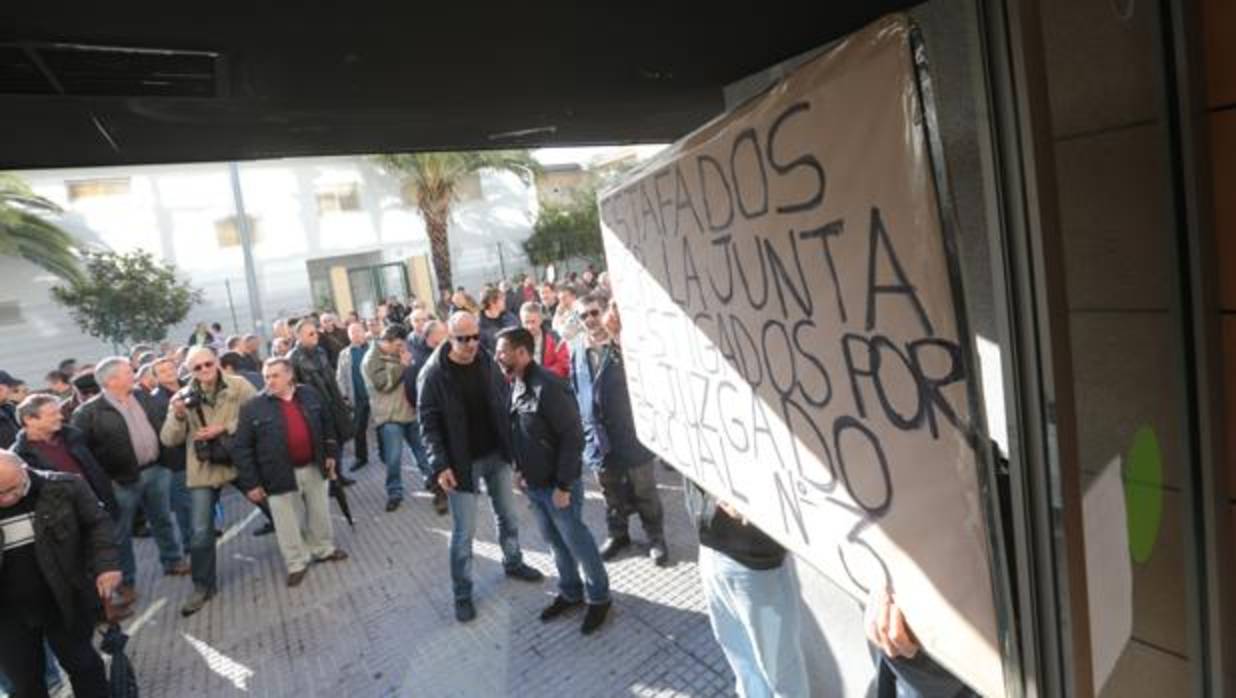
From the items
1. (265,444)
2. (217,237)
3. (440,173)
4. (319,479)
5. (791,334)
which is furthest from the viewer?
(217,237)

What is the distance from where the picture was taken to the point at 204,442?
17.6 ft

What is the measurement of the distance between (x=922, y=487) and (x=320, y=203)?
2466 cm

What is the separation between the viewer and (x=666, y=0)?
175 cm

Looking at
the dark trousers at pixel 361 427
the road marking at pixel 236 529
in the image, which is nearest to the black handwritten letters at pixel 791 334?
the road marking at pixel 236 529

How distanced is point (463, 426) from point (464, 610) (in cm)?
122

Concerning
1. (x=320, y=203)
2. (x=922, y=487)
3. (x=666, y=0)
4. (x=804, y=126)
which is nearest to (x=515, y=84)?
(x=666, y=0)

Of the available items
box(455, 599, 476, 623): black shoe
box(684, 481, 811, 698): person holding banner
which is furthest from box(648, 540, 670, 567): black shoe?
box(684, 481, 811, 698): person holding banner

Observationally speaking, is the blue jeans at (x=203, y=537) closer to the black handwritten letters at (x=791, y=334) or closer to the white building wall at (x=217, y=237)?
the black handwritten letters at (x=791, y=334)

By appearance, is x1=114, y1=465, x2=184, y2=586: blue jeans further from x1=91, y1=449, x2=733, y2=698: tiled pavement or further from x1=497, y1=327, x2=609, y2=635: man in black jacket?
x1=497, y1=327, x2=609, y2=635: man in black jacket

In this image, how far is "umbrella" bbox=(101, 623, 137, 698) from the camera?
3883mm

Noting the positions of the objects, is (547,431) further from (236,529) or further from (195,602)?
(236,529)

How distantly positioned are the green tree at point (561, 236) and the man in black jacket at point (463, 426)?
2149 centimetres

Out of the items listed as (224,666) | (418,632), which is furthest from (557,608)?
(224,666)

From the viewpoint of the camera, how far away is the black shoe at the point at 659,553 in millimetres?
4965
